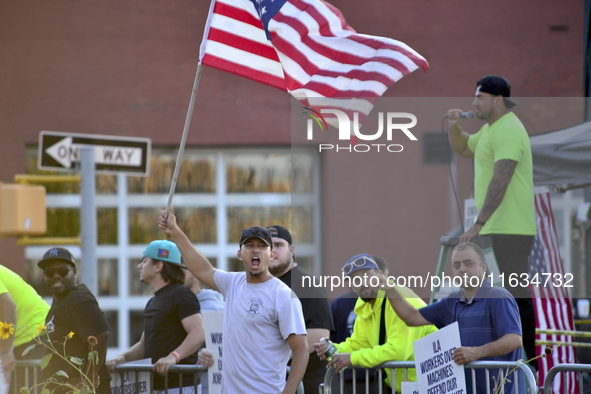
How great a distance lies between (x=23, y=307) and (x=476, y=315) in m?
3.50

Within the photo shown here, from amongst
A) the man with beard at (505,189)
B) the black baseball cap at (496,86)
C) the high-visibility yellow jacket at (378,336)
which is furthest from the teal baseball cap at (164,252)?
the black baseball cap at (496,86)

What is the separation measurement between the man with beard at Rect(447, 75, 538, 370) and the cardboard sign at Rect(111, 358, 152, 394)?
253 centimetres

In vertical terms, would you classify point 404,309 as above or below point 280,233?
below

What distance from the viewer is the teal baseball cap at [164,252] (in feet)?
20.9

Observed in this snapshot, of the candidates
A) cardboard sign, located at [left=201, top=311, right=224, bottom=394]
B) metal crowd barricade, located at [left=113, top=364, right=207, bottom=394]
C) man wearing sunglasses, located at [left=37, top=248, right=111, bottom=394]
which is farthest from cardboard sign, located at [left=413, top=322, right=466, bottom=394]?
man wearing sunglasses, located at [left=37, top=248, right=111, bottom=394]

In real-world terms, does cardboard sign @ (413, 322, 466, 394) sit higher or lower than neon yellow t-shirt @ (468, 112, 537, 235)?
lower

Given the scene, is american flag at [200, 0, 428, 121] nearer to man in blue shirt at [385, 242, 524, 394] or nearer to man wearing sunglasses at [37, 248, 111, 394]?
man in blue shirt at [385, 242, 524, 394]

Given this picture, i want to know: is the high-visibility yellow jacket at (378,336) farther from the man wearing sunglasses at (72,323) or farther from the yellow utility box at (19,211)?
the yellow utility box at (19,211)

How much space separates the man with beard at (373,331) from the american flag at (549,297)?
1.01 m

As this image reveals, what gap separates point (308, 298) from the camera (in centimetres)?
605

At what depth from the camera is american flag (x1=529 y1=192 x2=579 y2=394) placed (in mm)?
6242

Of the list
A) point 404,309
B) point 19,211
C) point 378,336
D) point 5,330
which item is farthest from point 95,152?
point 404,309

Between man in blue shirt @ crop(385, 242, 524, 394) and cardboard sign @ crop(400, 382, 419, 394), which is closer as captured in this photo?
man in blue shirt @ crop(385, 242, 524, 394)

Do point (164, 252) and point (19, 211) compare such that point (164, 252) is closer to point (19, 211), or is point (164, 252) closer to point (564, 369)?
point (19, 211)
